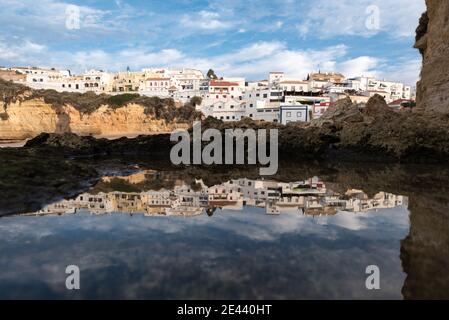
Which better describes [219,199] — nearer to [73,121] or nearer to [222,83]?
[73,121]

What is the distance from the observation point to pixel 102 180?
Result: 14508 millimetres

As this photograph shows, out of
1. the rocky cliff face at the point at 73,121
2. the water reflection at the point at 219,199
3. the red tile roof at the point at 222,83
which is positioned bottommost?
the water reflection at the point at 219,199

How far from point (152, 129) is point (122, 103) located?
675cm

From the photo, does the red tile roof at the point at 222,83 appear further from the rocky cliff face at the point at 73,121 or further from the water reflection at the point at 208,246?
the water reflection at the point at 208,246

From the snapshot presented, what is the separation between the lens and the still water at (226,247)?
4.42 m

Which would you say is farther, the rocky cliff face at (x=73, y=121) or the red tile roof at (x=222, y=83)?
the red tile roof at (x=222, y=83)

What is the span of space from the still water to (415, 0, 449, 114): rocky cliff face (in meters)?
15.6

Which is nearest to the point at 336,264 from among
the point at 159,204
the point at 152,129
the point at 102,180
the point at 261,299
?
the point at 261,299

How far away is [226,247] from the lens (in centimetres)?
613

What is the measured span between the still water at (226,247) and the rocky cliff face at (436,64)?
15.6 m

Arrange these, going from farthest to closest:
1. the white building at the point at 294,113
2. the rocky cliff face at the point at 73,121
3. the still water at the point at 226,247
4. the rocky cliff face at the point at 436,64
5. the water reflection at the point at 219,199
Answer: the white building at the point at 294,113 → the rocky cliff face at the point at 73,121 → the rocky cliff face at the point at 436,64 → the water reflection at the point at 219,199 → the still water at the point at 226,247

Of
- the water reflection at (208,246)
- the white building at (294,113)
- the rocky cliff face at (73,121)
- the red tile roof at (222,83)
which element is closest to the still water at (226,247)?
the water reflection at (208,246)

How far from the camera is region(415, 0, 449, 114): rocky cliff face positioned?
75.5 feet

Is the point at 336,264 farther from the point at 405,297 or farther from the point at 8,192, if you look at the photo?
the point at 8,192
